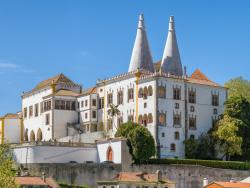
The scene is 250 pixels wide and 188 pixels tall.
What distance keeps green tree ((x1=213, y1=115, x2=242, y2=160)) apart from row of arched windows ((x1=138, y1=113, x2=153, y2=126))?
29.4 feet

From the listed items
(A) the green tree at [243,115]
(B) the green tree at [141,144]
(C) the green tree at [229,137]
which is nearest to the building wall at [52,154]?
(B) the green tree at [141,144]

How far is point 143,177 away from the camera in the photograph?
89188 mm

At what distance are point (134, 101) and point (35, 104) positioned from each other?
24.1 m

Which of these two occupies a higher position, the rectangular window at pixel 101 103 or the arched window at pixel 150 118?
the rectangular window at pixel 101 103

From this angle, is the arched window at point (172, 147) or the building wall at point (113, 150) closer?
the building wall at point (113, 150)

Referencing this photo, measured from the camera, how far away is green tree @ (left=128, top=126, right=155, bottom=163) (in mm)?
97188

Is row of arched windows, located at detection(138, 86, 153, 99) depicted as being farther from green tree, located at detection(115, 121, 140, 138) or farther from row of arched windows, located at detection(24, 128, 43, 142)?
row of arched windows, located at detection(24, 128, 43, 142)

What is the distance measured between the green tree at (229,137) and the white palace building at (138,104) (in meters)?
4.37

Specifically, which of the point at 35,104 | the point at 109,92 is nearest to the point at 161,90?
the point at 109,92

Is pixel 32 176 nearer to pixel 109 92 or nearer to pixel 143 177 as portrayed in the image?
pixel 143 177

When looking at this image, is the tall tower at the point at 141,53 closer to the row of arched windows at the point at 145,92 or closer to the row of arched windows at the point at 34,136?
the row of arched windows at the point at 145,92

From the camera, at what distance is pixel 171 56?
115562 millimetres

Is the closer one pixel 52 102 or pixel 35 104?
pixel 52 102

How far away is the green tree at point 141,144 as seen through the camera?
Result: 97188 mm
